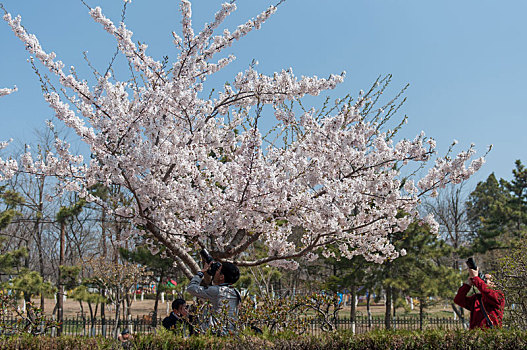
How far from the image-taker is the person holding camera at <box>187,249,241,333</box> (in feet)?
13.3

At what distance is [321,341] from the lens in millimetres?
3869

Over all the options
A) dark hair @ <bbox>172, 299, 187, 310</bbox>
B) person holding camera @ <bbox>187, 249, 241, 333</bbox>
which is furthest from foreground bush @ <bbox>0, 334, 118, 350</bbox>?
dark hair @ <bbox>172, 299, 187, 310</bbox>

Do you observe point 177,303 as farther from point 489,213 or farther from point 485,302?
point 489,213

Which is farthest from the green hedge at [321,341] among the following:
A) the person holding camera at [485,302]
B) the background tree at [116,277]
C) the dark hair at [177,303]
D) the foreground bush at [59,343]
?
the background tree at [116,277]

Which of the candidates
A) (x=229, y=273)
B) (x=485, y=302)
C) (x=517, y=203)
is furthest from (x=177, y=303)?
(x=517, y=203)

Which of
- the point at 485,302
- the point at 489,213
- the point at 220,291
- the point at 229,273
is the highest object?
the point at 489,213

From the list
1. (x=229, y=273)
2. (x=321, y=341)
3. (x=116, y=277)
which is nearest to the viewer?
(x=321, y=341)

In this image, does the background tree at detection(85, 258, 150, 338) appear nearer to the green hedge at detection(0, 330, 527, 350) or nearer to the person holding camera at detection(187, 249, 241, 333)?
the green hedge at detection(0, 330, 527, 350)

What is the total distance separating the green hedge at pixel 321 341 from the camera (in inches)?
147

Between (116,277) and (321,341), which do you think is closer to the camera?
(321,341)

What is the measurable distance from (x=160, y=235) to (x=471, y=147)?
511 centimetres

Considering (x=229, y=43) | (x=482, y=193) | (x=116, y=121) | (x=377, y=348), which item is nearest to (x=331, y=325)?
(x=377, y=348)

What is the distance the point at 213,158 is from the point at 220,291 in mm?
2727

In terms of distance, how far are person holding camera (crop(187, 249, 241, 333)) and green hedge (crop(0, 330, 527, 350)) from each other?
1.01ft
